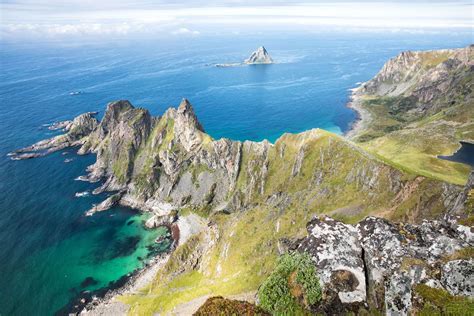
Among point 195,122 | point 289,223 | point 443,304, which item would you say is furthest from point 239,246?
point 195,122

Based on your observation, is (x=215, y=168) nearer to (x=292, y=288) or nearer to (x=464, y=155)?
(x=292, y=288)

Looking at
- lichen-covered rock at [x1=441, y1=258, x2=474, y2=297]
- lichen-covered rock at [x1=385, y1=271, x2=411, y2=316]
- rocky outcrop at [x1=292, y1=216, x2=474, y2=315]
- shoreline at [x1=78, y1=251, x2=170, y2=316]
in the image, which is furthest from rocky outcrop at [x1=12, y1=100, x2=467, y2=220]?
lichen-covered rock at [x1=385, y1=271, x2=411, y2=316]

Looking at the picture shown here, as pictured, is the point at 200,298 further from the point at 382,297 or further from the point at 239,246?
the point at 382,297

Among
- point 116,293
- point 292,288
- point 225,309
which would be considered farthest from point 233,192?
point 225,309

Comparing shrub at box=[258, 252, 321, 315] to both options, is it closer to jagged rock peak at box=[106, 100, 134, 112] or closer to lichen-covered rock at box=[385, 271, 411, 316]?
lichen-covered rock at box=[385, 271, 411, 316]

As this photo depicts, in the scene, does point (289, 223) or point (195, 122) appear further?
point (195, 122)

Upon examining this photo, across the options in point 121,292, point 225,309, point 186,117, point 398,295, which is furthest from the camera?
point 186,117
